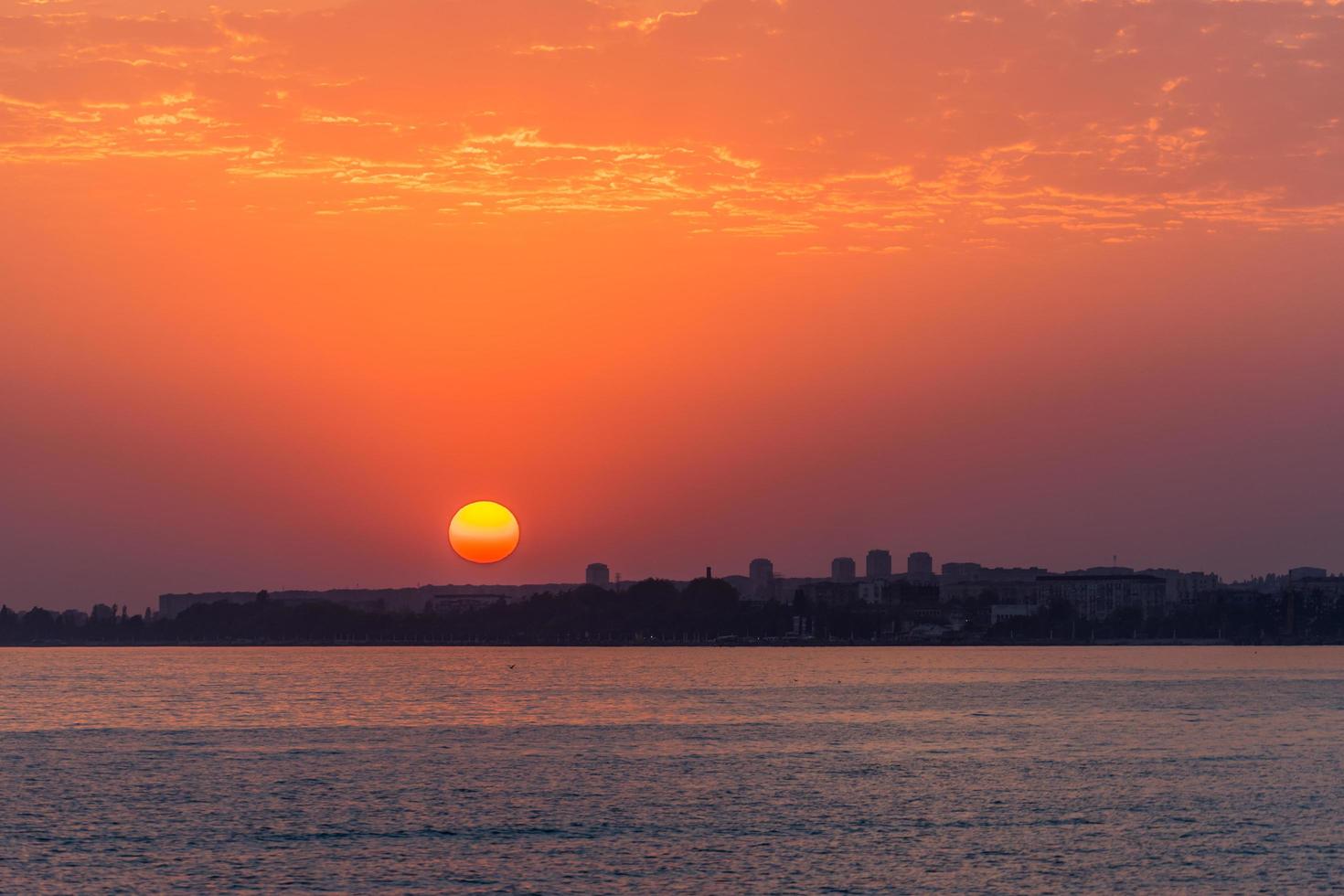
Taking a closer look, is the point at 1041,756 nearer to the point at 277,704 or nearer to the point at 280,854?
the point at 280,854

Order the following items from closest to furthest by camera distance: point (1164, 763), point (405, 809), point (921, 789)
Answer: point (405, 809), point (921, 789), point (1164, 763)

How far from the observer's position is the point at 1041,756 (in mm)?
106750

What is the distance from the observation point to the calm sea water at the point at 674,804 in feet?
201

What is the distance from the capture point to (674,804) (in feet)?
266

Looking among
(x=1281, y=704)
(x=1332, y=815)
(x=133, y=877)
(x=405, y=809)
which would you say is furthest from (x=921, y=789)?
(x=1281, y=704)

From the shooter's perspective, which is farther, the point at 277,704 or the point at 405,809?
the point at 277,704

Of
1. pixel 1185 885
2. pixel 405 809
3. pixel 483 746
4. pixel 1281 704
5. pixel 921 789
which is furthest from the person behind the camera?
pixel 1281 704

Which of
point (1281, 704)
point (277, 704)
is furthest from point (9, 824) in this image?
point (1281, 704)

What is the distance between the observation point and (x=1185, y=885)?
5872 centimetres

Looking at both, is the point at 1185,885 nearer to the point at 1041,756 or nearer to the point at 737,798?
the point at 737,798

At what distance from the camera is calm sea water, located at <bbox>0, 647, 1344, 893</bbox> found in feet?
201

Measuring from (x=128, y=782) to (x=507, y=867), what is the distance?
36308mm

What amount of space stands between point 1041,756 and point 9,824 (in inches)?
2507

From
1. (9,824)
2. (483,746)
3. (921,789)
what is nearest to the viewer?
(9,824)
